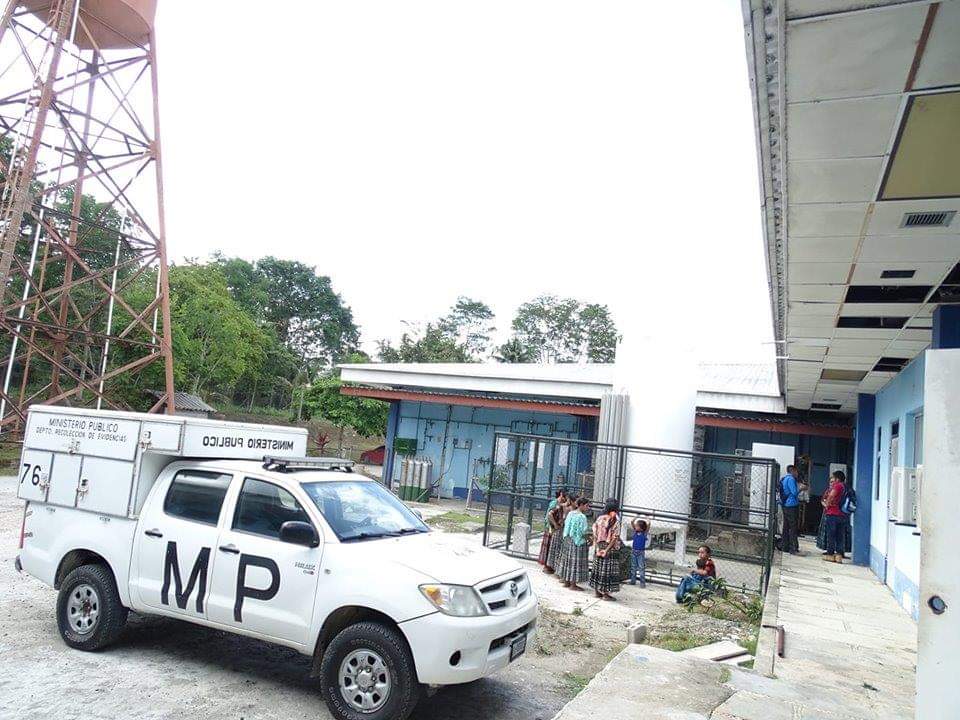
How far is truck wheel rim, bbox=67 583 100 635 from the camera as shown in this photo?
596 centimetres

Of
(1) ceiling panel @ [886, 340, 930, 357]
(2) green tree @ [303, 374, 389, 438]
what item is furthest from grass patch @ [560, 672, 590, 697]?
(2) green tree @ [303, 374, 389, 438]

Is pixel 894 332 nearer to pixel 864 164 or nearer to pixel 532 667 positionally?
A: pixel 864 164

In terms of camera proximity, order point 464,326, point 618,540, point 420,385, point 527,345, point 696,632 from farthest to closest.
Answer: point 464,326, point 527,345, point 420,385, point 618,540, point 696,632

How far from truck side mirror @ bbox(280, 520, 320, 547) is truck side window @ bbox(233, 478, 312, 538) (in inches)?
9.8

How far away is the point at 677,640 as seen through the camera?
A: 25.0ft

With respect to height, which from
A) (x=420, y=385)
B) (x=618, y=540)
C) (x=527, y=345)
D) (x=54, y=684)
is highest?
(x=527, y=345)

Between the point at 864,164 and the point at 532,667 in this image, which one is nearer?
the point at 864,164

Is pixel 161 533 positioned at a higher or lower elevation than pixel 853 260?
lower

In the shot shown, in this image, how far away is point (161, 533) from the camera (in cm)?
588

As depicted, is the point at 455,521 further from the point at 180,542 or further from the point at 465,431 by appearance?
the point at 180,542

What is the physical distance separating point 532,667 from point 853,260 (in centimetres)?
498

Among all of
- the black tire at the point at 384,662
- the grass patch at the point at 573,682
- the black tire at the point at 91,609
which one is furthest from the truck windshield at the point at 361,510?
the black tire at the point at 91,609

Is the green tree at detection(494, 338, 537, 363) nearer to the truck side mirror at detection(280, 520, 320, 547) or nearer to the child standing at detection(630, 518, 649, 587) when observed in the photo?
the child standing at detection(630, 518, 649, 587)

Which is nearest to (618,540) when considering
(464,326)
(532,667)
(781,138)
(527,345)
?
(532,667)
